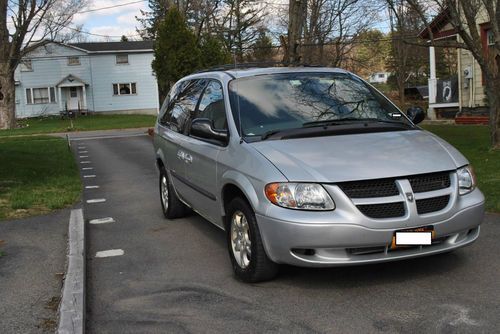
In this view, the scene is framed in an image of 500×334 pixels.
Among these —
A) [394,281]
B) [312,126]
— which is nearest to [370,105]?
[312,126]

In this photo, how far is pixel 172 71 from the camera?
24.2 m

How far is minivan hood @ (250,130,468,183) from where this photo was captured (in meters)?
4.22

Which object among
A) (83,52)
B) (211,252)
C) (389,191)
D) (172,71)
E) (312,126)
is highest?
(83,52)

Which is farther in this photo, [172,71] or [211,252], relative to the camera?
[172,71]

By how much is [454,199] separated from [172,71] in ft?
68.1

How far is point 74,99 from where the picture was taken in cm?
4756

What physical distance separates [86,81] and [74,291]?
45.5m

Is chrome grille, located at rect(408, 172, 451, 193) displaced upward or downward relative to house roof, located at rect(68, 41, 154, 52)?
downward

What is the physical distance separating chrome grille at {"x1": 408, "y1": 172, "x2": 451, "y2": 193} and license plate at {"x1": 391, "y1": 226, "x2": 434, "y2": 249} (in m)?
0.30

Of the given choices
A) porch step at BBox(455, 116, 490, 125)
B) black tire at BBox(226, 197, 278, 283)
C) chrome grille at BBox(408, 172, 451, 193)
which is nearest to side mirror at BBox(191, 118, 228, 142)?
black tire at BBox(226, 197, 278, 283)

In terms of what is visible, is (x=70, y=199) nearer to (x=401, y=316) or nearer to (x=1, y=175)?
(x=1, y=175)

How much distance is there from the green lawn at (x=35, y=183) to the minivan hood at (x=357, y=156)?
4.54 metres

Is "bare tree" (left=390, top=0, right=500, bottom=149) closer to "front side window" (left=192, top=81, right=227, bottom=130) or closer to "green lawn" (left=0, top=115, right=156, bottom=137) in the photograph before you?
"front side window" (left=192, top=81, right=227, bottom=130)

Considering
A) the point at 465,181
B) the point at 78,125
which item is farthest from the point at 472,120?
the point at 78,125
